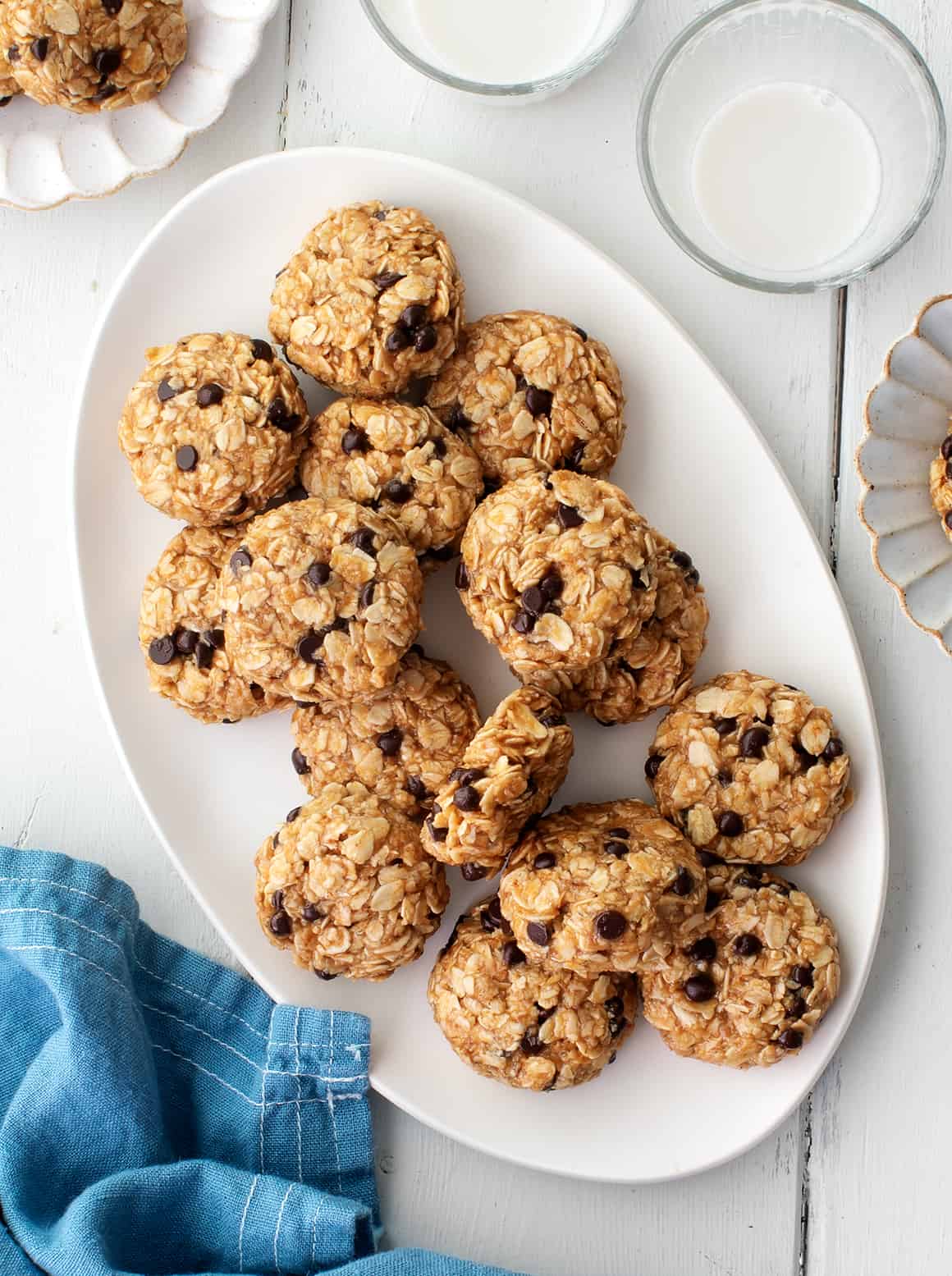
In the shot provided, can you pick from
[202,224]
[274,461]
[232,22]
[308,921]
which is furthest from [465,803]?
[232,22]

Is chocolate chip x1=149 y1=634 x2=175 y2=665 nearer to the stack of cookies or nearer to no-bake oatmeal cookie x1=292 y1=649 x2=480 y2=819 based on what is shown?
the stack of cookies

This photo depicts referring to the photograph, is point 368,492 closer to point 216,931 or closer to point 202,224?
point 202,224

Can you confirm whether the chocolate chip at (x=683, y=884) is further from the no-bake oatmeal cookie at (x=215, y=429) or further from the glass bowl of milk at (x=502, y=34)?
the glass bowl of milk at (x=502, y=34)

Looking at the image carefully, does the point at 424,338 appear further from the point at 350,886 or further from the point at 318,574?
the point at 350,886

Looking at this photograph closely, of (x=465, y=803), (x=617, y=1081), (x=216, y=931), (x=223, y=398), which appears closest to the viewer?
(x=465, y=803)

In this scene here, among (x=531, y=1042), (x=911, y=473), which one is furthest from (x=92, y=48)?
(x=531, y=1042)

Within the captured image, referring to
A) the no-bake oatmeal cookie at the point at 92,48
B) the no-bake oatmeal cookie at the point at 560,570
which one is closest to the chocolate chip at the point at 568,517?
the no-bake oatmeal cookie at the point at 560,570
